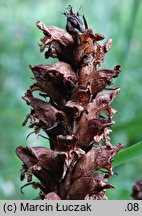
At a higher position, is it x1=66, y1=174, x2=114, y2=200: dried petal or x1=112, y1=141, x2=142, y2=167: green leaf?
x1=112, y1=141, x2=142, y2=167: green leaf

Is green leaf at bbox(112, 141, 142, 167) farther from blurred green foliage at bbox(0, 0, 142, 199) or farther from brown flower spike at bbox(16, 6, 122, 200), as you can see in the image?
blurred green foliage at bbox(0, 0, 142, 199)

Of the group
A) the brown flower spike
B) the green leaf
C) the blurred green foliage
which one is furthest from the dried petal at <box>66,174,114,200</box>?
the blurred green foliage

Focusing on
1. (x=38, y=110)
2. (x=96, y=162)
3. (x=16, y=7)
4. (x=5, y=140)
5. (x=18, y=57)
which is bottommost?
(x=96, y=162)

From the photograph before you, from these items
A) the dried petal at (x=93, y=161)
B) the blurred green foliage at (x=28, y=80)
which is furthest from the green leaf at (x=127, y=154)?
the blurred green foliage at (x=28, y=80)

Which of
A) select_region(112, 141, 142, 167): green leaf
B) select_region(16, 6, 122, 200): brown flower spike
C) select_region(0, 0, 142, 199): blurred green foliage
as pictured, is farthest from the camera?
select_region(0, 0, 142, 199): blurred green foliage

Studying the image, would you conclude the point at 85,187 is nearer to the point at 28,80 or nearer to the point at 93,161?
the point at 93,161

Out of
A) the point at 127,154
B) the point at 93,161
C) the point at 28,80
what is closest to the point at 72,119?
the point at 93,161

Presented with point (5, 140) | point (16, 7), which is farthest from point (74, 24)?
point (16, 7)

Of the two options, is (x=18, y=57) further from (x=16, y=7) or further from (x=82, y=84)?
(x=82, y=84)

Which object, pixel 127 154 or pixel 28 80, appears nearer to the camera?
pixel 127 154
